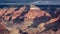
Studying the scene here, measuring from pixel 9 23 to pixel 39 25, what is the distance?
1.00 feet

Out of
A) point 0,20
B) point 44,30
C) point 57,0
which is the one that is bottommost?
point 44,30

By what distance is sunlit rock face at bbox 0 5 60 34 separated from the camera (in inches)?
65.1

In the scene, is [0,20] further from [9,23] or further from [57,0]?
[57,0]

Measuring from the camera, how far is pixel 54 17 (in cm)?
165

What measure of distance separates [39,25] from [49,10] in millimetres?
181

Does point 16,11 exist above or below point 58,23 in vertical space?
above

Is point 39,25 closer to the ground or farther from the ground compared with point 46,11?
closer to the ground

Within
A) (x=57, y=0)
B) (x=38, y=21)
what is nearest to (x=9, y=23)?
(x=38, y=21)

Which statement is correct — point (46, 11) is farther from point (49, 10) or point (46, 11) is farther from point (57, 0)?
point (57, 0)

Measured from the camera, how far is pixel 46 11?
1650 millimetres

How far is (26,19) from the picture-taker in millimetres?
1672

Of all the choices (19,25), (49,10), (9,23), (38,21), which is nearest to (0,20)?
(9,23)

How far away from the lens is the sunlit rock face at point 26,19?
1.65 m

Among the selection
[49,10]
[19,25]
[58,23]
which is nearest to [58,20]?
[58,23]
